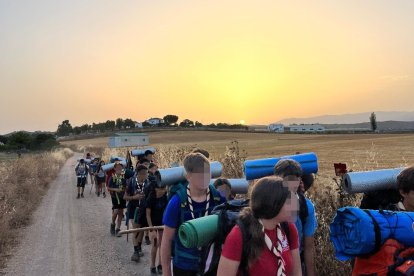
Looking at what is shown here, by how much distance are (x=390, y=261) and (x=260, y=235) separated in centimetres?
68

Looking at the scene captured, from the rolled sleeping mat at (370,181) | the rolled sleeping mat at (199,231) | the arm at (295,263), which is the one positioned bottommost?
the arm at (295,263)

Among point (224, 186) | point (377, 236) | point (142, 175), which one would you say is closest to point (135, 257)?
point (142, 175)

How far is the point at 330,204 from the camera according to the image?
5.57 meters

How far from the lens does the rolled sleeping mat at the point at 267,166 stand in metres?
3.50

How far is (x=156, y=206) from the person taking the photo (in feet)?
21.2

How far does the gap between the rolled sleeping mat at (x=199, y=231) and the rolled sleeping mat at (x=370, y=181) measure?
993 mm

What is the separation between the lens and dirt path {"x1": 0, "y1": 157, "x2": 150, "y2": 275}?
7344mm

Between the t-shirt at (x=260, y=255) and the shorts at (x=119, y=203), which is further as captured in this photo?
the shorts at (x=119, y=203)

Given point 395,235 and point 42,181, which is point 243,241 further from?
point 42,181

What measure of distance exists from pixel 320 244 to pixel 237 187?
1.63 metres

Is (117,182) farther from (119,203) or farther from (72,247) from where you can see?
(72,247)

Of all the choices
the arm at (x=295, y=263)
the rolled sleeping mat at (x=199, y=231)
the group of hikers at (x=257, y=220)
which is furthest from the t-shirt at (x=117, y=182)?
the arm at (x=295, y=263)

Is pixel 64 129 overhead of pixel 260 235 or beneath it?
overhead

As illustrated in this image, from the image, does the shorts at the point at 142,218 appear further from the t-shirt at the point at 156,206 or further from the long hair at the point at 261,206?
the long hair at the point at 261,206
